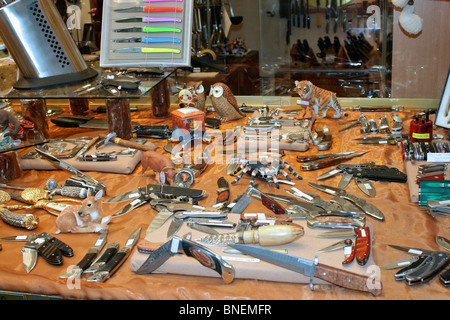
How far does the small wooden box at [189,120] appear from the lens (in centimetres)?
210

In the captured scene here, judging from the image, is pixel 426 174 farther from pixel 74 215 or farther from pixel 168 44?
pixel 168 44

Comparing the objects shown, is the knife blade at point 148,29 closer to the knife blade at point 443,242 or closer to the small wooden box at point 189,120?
the small wooden box at point 189,120

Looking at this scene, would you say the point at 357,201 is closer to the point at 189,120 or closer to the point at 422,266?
the point at 422,266

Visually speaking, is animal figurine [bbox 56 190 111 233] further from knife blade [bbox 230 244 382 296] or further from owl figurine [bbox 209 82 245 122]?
owl figurine [bbox 209 82 245 122]

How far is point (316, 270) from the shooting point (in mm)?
1081

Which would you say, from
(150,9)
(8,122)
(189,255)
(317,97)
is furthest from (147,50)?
(189,255)

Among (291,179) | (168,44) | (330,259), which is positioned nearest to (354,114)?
(291,179)

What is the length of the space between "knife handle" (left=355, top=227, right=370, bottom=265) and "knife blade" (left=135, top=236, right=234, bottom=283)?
312 millimetres

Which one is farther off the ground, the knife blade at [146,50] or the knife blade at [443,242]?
the knife blade at [146,50]

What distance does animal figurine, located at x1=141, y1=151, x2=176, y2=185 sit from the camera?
1.68 metres

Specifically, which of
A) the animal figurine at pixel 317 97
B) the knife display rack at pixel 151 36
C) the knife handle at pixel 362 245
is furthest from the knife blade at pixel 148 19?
the knife handle at pixel 362 245

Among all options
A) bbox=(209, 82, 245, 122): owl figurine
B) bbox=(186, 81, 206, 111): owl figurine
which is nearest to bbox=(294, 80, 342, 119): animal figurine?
bbox=(209, 82, 245, 122): owl figurine

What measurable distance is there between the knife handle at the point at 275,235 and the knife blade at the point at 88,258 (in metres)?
0.43
